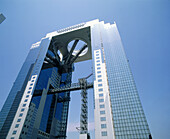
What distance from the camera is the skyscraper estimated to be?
3272 cm

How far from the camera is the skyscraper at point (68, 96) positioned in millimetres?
32719

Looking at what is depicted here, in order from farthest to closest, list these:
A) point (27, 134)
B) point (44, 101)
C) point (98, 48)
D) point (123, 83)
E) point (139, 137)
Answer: point (44, 101) < point (98, 48) < point (27, 134) < point (123, 83) < point (139, 137)

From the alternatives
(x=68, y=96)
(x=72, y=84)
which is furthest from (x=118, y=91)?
(x=68, y=96)

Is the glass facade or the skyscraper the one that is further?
the skyscraper

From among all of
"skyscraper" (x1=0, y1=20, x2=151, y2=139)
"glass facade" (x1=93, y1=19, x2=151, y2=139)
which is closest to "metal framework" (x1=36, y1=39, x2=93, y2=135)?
"skyscraper" (x1=0, y1=20, x2=151, y2=139)

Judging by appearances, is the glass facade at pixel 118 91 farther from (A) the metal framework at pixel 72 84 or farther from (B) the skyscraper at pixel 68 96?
(A) the metal framework at pixel 72 84

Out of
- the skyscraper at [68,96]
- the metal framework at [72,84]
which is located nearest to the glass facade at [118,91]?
the skyscraper at [68,96]

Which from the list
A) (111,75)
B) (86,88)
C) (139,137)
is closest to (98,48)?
(111,75)

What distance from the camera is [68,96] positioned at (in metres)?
75.8

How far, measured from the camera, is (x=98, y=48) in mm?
53719

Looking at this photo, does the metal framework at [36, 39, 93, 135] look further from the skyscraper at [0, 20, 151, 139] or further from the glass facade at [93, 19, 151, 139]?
the glass facade at [93, 19, 151, 139]

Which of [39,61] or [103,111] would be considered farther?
[39,61]

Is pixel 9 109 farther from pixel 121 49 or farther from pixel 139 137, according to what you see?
pixel 121 49

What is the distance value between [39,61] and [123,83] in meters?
44.3
